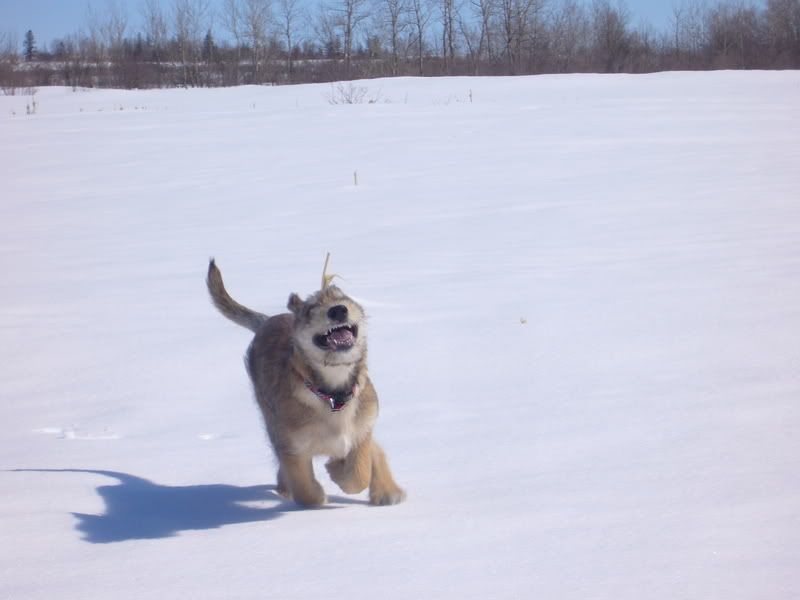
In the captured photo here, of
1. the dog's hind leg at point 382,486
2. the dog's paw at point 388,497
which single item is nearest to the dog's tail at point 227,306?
the dog's hind leg at point 382,486

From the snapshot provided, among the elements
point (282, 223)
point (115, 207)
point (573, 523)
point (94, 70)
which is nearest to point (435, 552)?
point (573, 523)

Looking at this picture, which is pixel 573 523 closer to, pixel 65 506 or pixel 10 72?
pixel 65 506

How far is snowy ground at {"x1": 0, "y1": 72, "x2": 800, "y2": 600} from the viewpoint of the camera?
2.77 m

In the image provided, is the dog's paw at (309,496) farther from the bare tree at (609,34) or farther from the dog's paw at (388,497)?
the bare tree at (609,34)

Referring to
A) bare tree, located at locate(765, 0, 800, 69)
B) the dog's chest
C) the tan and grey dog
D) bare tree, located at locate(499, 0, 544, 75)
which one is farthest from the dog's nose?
bare tree, located at locate(499, 0, 544, 75)

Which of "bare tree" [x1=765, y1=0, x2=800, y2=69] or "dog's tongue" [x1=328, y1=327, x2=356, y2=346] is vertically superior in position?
"bare tree" [x1=765, y1=0, x2=800, y2=69]

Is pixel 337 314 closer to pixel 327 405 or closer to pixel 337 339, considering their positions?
pixel 337 339

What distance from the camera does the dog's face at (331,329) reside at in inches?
147

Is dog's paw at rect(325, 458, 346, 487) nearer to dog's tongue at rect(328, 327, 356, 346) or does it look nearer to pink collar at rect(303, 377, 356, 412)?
pink collar at rect(303, 377, 356, 412)

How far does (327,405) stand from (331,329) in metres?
0.33

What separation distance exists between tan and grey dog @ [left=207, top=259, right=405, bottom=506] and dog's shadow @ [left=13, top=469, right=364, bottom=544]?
0.21 meters

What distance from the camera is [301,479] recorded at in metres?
3.77

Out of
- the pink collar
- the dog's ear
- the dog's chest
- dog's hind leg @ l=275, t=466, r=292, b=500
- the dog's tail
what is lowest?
dog's hind leg @ l=275, t=466, r=292, b=500

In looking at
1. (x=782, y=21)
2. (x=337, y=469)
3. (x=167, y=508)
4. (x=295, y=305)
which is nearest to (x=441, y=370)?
(x=337, y=469)
